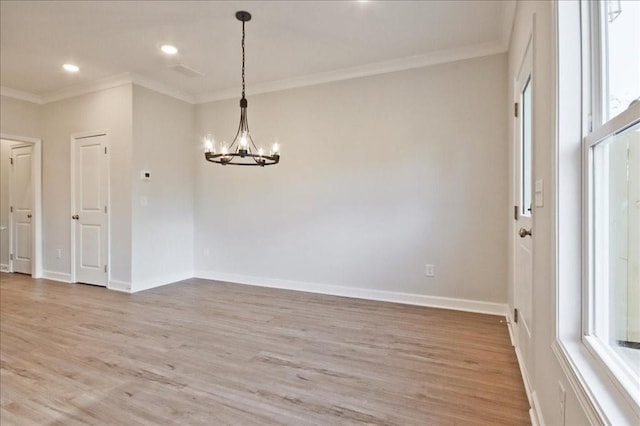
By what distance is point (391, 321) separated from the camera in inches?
133

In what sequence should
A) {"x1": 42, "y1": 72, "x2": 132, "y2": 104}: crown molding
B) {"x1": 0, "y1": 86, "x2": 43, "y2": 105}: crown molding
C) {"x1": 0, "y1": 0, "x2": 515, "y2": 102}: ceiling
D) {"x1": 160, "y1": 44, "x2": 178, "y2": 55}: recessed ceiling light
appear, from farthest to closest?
{"x1": 0, "y1": 86, "x2": 43, "y2": 105}: crown molding < {"x1": 42, "y1": 72, "x2": 132, "y2": 104}: crown molding < {"x1": 160, "y1": 44, "x2": 178, "y2": 55}: recessed ceiling light < {"x1": 0, "y1": 0, "x2": 515, "y2": 102}: ceiling

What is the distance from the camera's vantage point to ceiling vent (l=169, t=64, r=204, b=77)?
163 inches

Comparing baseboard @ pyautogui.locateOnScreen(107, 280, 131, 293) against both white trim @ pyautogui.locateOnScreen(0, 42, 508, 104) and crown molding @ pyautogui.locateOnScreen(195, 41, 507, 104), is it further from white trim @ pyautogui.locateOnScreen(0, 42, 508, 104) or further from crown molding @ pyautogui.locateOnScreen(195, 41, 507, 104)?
crown molding @ pyautogui.locateOnScreen(195, 41, 507, 104)

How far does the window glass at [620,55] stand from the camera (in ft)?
3.24

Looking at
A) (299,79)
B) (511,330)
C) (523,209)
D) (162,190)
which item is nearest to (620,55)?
(523,209)

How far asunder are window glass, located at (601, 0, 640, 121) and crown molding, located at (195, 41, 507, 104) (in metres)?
2.70

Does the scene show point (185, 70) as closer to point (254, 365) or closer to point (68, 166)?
point (68, 166)

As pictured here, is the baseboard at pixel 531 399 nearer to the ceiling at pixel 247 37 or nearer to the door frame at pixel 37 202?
the ceiling at pixel 247 37

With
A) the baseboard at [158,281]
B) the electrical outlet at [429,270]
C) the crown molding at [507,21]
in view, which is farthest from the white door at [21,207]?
the crown molding at [507,21]

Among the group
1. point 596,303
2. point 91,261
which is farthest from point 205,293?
point 596,303

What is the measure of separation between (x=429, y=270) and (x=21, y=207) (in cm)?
651

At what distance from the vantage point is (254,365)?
Result: 2.45 meters

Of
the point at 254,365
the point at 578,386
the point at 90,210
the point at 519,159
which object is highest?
the point at 519,159

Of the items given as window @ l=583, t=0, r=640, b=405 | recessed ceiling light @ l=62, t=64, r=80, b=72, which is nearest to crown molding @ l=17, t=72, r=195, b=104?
recessed ceiling light @ l=62, t=64, r=80, b=72
